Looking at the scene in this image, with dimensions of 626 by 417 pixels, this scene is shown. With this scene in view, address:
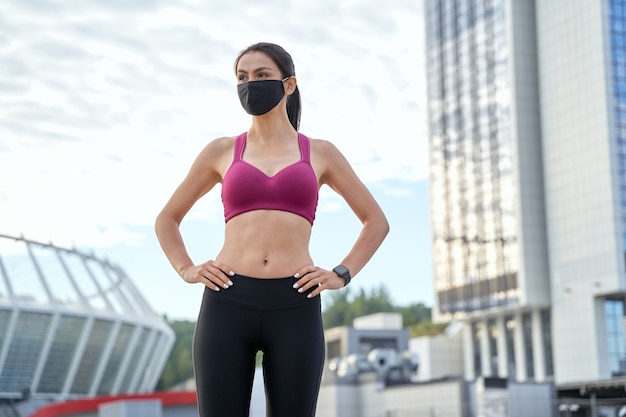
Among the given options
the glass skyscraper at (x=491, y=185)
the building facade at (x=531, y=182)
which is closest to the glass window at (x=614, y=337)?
the building facade at (x=531, y=182)

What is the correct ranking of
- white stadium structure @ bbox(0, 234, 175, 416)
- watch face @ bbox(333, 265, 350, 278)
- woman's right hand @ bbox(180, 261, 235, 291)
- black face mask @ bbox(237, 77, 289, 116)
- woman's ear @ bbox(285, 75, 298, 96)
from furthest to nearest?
white stadium structure @ bbox(0, 234, 175, 416), woman's ear @ bbox(285, 75, 298, 96), black face mask @ bbox(237, 77, 289, 116), watch face @ bbox(333, 265, 350, 278), woman's right hand @ bbox(180, 261, 235, 291)

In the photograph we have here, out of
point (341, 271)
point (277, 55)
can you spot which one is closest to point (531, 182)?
point (277, 55)

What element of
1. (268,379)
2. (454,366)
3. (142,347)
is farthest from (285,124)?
(454,366)

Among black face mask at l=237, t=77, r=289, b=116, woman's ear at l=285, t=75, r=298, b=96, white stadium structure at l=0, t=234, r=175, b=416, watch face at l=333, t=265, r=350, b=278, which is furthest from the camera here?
white stadium structure at l=0, t=234, r=175, b=416

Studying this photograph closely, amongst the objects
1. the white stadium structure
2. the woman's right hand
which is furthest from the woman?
the white stadium structure

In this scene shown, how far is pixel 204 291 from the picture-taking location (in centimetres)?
422

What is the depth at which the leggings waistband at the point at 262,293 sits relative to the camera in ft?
13.5

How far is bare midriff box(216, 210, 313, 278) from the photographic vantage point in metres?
4.14

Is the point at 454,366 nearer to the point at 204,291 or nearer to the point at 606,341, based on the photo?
the point at 606,341

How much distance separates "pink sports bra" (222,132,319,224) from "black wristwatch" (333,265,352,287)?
0.80 feet

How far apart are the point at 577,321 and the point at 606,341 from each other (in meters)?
3.36

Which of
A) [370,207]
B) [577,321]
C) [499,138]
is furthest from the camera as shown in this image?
[499,138]

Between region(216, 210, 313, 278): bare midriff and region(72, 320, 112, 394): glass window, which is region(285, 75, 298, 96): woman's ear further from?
region(72, 320, 112, 394): glass window

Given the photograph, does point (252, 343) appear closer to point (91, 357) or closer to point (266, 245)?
point (266, 245)
